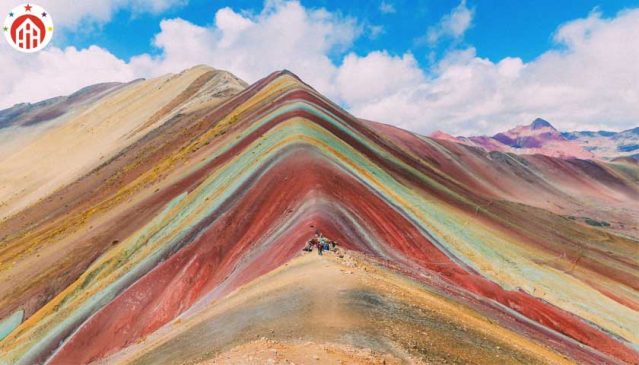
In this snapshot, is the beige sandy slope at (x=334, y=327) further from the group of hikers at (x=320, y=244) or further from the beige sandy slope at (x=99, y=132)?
the beige sandy slope at (x=99, y=132)

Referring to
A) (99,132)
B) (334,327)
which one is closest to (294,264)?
(334,327)

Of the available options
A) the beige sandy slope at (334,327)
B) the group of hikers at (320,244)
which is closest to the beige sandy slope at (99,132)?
the group of hikers at (320,244)

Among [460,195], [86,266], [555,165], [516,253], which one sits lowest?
[86,266]

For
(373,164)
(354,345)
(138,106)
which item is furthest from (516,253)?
(138,106)

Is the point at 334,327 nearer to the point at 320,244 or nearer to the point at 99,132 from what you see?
the point at 320,244

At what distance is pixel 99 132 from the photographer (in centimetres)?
11825

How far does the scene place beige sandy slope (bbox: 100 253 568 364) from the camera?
13.0 meters

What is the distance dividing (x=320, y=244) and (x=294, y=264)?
1575 mm

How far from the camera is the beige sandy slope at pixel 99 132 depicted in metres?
94.9

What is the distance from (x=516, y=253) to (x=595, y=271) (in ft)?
40.3

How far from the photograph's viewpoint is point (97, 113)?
136250 mm

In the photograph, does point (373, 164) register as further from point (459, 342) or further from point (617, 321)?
point (459, 342)

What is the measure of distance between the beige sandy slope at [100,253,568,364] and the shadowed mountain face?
9cm

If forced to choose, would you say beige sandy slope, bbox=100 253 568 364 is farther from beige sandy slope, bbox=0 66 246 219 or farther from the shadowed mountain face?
beige sandy slope, bbox=0 66 246 219
